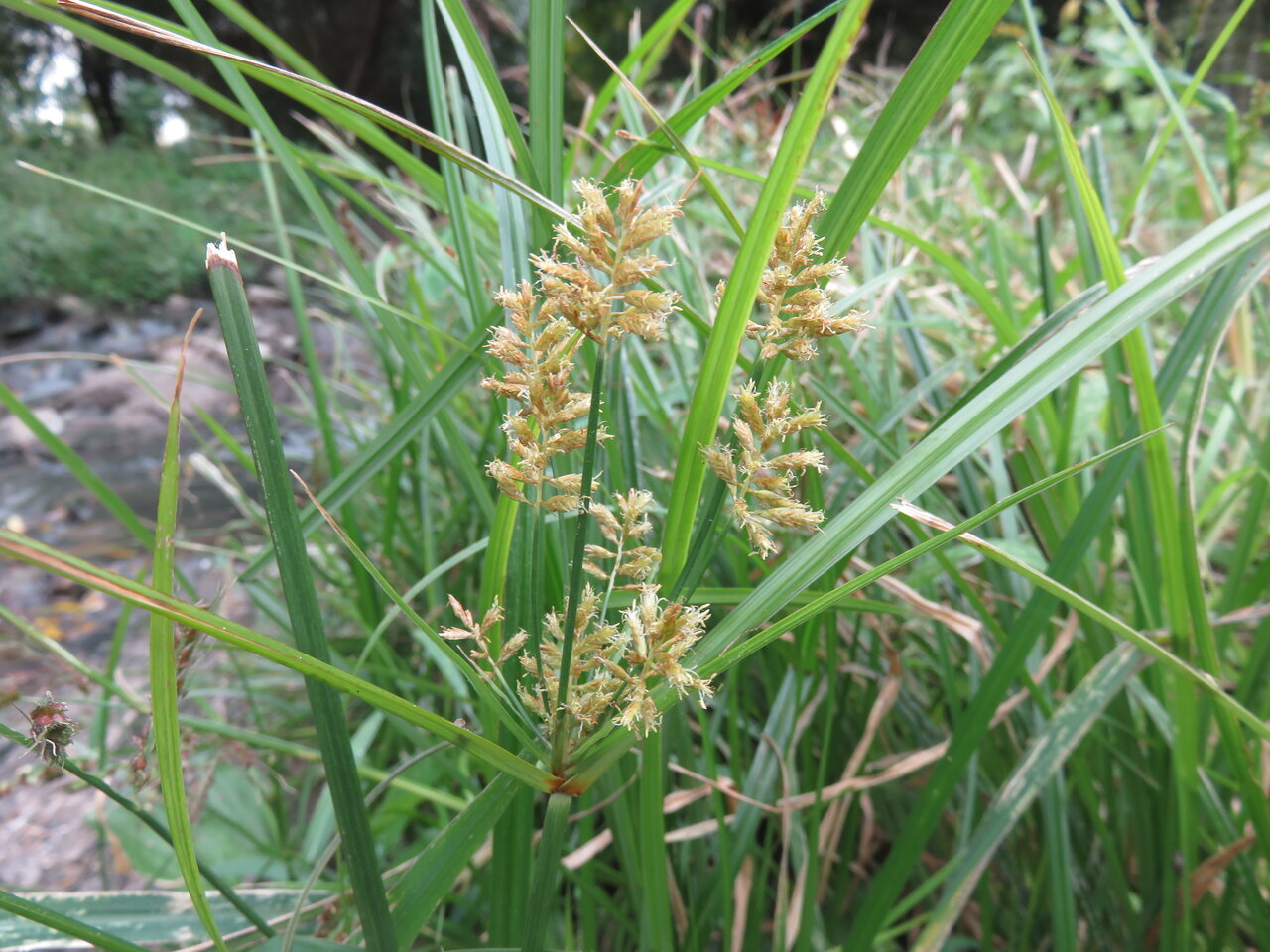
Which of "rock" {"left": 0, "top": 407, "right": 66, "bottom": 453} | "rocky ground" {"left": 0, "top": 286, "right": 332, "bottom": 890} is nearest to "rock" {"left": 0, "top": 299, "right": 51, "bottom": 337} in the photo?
"rocky ground" {"left": 0, "top": 286, "right": 332, "bottom": 890}

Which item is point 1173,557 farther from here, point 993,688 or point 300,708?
point 300,708

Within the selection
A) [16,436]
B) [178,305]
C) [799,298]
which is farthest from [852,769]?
[178,305]

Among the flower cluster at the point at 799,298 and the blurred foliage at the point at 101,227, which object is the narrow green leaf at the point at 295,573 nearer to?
the flower cluster at the point at 799,298

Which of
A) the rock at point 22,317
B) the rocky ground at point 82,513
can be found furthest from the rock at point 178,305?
the rock at point 22,317

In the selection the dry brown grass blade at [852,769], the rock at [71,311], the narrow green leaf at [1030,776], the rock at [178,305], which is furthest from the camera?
the rock at [178,305]

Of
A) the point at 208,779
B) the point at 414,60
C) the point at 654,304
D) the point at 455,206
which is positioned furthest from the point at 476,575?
the point at 414,60

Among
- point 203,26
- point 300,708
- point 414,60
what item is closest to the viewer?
point 203,26
